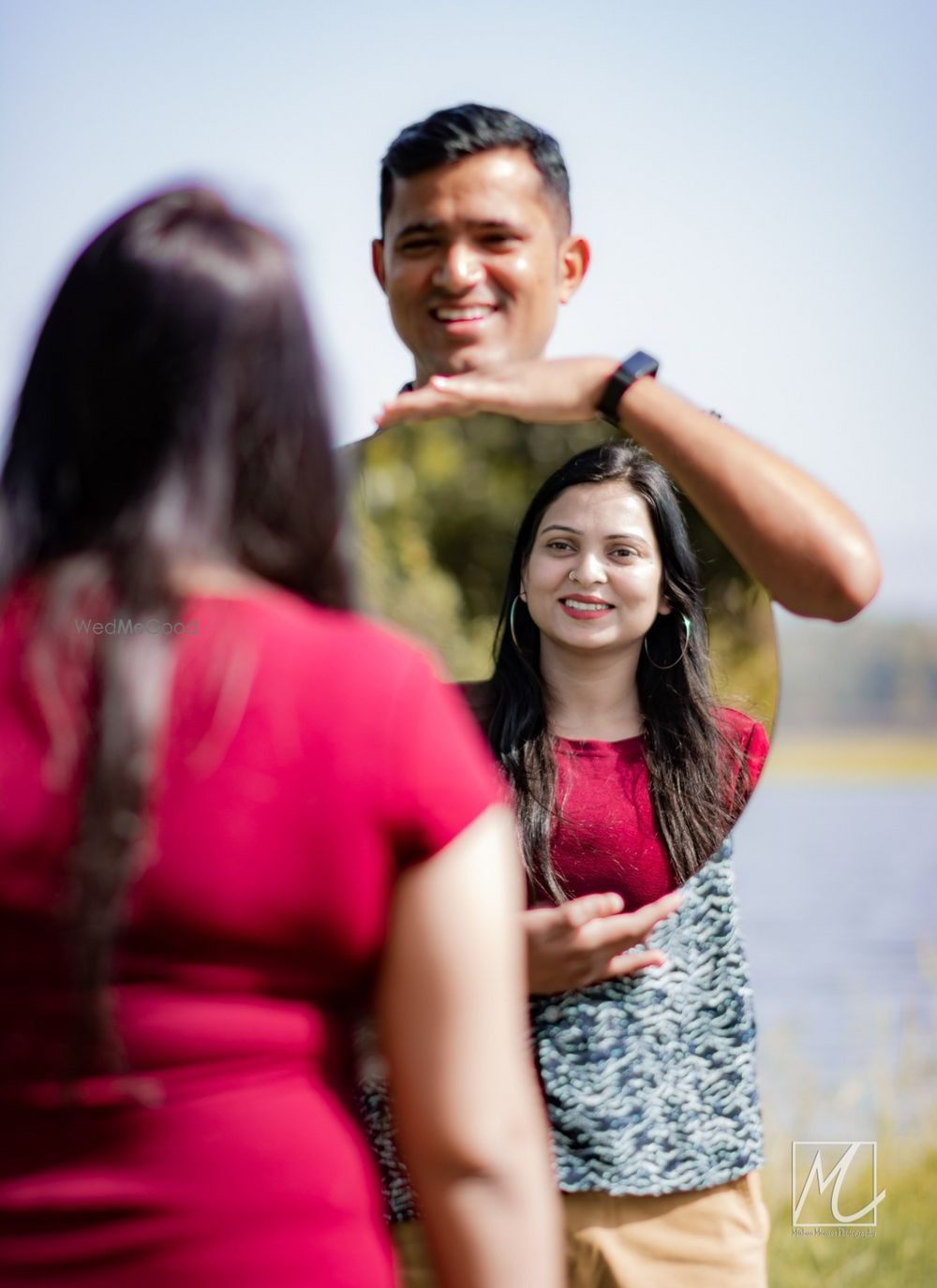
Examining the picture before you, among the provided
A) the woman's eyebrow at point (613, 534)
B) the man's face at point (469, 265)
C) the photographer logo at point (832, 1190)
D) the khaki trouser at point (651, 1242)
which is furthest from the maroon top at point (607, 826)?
the photographer logo at point (832, 1190)

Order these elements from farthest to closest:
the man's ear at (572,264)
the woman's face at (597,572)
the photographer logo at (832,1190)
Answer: the photographer logo at (832,1190)
the man's ear at (572,264)
the woman's face at (597,572)

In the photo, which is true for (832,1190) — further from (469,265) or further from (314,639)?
(314,639)

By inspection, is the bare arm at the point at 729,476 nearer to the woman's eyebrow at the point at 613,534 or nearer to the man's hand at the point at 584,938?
the woman's eyebrow at the point at 613,534

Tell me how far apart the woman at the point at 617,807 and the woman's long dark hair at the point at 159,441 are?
680 mm

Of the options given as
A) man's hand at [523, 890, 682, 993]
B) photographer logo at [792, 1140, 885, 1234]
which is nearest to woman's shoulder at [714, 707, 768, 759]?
man's hand at [523, 890, 682, 993]

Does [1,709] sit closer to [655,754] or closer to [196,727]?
[196,727]

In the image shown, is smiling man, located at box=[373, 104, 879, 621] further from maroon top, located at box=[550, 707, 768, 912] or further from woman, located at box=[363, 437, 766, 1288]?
maroon top, located at box=[550, 707, 768, 912]

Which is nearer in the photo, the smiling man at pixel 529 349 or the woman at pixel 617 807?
the smiling man at pixel 529 349

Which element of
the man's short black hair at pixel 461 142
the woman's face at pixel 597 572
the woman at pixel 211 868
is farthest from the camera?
the man's short black hair at pixel 461 142

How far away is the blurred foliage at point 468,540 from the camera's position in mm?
1670

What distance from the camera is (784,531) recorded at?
151 cm

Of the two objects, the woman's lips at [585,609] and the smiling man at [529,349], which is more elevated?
the smiling man at [529,349]

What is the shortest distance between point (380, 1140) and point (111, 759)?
3.14 ft

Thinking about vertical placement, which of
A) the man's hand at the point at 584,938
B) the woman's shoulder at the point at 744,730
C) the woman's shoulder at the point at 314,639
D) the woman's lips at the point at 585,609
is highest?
the woman's shoulder at the point at 314,639
